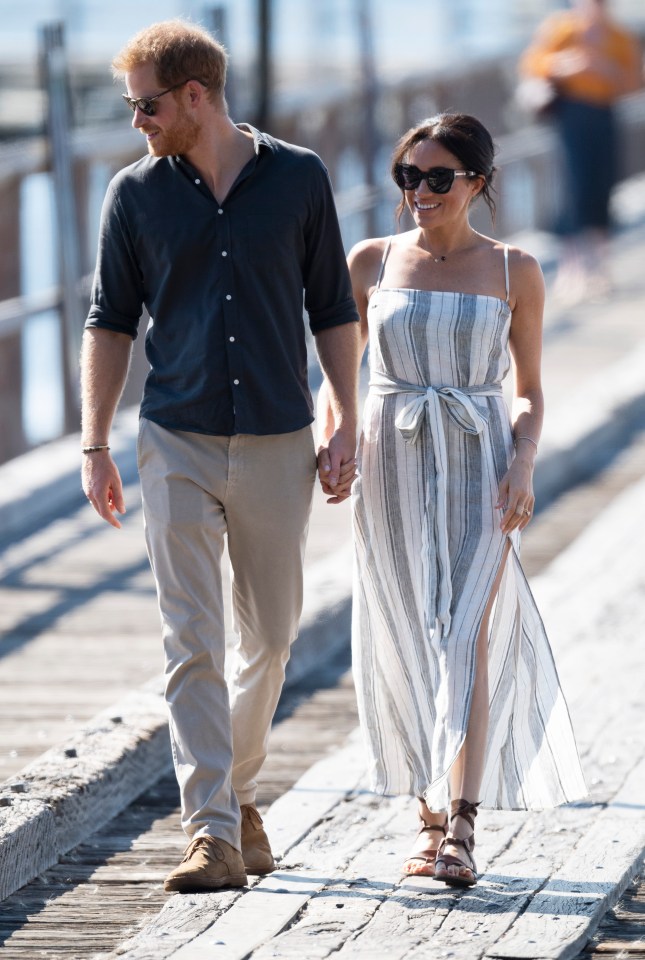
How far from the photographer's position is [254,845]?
4.39m

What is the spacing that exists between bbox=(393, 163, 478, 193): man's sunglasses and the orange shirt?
943 centimetres

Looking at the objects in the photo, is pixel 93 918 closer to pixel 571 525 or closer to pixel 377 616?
pixel 377 616

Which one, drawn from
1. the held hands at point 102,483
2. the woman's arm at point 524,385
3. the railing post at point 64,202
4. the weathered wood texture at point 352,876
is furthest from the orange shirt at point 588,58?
the held hands at point 102,483

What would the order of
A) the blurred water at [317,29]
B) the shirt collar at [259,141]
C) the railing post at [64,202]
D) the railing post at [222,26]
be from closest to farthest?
1. the shirt collar at [259,141]
2. the railing post at [64,202]
3. the railing post at [222,26]
4. the blurred water at [317,29]

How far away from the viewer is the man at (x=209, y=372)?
4.20 metres

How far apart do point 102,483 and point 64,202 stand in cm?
567

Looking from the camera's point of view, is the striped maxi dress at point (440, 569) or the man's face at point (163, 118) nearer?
the man's face at point (163, 118)

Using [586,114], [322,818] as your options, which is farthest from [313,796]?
[586,114]

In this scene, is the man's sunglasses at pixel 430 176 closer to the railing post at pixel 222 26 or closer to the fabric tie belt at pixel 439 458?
the fabric tie belt at pixel 439 458

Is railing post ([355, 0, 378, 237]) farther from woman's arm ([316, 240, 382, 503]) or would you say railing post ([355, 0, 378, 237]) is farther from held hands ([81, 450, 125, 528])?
held hands ([81, 450, 125, 528])

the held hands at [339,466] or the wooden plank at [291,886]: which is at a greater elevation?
the held hands at [339,466]

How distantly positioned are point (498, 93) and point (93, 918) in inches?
584

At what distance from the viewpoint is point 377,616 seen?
4457 millimetres

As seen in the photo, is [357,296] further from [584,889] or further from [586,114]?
[586,114]
